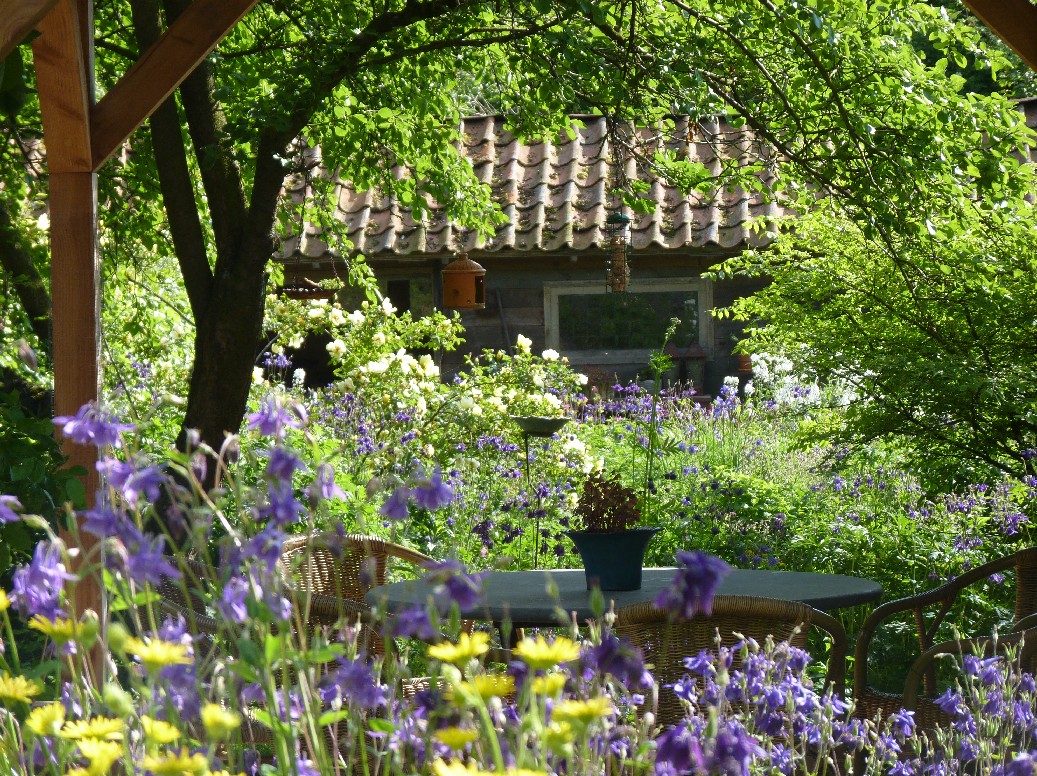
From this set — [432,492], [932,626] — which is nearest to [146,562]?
[432,492]

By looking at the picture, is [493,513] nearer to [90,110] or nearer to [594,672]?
[90,110]

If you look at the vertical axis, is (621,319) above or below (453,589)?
above

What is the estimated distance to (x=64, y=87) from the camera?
3.07 m

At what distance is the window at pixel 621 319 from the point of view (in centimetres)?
978

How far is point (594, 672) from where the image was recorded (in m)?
1.19

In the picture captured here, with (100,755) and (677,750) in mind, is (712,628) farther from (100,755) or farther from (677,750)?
(100,755)

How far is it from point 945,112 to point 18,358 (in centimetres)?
388

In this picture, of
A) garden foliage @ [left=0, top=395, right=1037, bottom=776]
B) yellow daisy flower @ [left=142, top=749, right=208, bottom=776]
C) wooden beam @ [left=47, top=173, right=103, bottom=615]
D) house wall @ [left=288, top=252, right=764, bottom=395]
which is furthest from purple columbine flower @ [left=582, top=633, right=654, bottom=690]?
house wall @ [left=288, top=252, right=764, bottom=395]

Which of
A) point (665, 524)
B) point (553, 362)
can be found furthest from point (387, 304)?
point (665, 524)

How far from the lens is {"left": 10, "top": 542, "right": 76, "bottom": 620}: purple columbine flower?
1.23 m

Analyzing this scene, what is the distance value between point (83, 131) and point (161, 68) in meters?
0.28

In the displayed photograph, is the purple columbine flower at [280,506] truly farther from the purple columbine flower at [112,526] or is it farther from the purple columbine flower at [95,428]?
the purple columbine flower at [95,428]

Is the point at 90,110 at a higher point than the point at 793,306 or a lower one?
higher

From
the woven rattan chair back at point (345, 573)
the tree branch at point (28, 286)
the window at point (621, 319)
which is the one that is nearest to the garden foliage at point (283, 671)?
the woven rattan chair back at point (345, 573)
